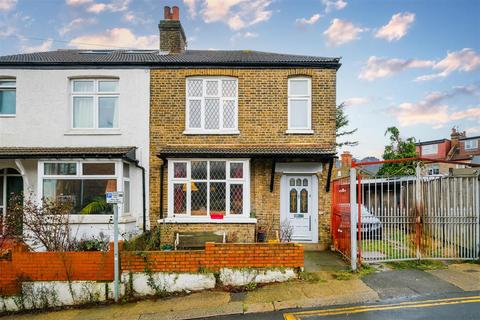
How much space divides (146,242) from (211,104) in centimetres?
488

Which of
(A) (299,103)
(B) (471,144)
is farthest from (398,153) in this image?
(B) (471,144)

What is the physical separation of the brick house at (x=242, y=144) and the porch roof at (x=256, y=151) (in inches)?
1.3

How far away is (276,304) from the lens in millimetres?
6379

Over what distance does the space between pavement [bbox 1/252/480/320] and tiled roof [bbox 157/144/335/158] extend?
3.74 meters

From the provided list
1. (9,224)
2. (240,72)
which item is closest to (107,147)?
(9,224)

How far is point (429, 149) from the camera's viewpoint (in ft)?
151

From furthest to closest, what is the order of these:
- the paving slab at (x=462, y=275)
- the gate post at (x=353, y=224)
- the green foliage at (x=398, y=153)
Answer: the green foliage at (x=398, y=153) → the gate post at (x=353, y=224) → the paving slab at (x=462, y=275)

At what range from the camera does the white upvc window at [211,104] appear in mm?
11195

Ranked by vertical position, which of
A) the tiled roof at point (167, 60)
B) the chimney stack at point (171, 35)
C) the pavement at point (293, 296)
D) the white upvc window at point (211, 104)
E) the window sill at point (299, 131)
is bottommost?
the pavement at point (293, 296)

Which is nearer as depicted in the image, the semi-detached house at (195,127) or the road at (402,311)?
the road at (402,311)

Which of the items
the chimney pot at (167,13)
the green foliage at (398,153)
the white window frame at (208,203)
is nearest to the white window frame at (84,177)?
the white window frame at (208,203)

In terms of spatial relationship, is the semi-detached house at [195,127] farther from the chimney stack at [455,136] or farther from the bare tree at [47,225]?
the chimney stack at [455,136]

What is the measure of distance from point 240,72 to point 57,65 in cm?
616

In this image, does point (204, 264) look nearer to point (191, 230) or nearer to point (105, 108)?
point (191, 230)
